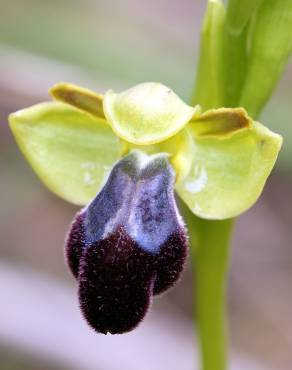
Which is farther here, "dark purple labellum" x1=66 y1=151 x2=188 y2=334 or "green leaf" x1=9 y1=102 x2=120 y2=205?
"green leaf" x1=9 y1=102 x2=120 y2=205

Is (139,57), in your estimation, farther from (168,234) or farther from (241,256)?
(168,234)

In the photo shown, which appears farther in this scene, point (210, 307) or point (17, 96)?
point (17, 96)

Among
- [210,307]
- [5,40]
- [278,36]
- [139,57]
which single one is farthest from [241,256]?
[278,36]

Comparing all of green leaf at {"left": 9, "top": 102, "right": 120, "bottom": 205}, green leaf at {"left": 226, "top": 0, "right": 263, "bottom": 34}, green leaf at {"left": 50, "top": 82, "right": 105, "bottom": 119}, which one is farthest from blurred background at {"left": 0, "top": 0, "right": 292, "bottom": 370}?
green leaf at {"left": 226, "top": 0, "right": 263, "bottom": 34}

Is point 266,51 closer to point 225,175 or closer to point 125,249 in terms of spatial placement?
point 225,175

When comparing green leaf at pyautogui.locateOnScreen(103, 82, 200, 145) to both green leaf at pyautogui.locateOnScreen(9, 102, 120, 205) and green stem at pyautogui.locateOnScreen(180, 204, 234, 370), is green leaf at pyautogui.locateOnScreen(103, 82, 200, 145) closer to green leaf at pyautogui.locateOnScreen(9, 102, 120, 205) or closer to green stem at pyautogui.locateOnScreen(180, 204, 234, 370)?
green leaf at pyautogui.locateOnScreen(9, 102, 120, 205)

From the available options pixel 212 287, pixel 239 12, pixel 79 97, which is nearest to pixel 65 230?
pixel 212 287
